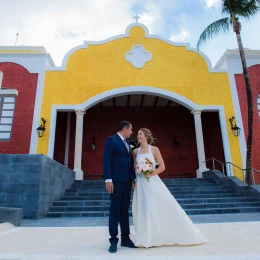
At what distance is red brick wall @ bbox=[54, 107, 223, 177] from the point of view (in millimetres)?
14266

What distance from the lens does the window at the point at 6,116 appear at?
11.3 meters

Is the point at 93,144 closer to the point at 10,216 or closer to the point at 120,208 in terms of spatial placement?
the point at 10,216

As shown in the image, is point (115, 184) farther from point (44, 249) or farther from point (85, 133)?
point (85, 133)

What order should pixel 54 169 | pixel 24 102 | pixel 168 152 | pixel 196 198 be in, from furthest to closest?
pixel 168 152 → pixel 24 102 → pixel 196 198 → pixel 54 169

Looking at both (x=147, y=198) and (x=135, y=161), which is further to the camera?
(x=135, y=161)

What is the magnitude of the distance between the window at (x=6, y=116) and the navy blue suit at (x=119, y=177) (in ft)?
32.2

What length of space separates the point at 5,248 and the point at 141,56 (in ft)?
36.9

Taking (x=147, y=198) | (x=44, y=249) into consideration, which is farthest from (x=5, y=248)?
(x=147, y=198)

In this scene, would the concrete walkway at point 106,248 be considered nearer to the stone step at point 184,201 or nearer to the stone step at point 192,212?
the stone step at point 192,212

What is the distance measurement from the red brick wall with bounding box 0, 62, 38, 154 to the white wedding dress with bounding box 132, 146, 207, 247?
917 centimetres

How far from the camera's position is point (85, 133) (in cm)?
1480

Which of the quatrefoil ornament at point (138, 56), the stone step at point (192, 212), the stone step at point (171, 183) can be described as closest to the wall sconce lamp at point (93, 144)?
the stone step at point (171, 183)

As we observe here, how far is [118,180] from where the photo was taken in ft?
10.1

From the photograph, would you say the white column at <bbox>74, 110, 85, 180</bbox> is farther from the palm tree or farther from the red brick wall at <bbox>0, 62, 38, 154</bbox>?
the palm tree
